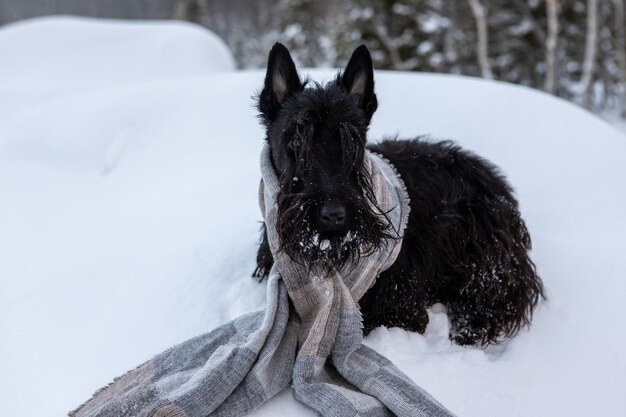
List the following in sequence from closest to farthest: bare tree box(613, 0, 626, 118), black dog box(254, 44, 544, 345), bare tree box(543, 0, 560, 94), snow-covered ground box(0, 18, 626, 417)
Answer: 1. black dog box(254, 44, 544, 345)
2. snow-covered ground box(0, 18, 626, 417)
3. bare tree box(543, 0, 560, 94)
4. bare tree box(613, 0, 626, 118)

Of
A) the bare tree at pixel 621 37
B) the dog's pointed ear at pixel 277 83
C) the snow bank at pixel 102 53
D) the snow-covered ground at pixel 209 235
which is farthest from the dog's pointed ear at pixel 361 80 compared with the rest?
the bare tree at pixel 621 37

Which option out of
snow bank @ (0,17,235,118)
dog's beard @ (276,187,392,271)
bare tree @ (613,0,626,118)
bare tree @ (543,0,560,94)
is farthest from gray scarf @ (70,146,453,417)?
bare tree @ (613,0,626,118)

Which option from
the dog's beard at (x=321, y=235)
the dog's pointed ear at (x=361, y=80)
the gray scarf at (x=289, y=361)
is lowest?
the gray scarf at (x=289, y=361)

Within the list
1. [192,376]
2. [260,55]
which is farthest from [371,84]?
[260,55]

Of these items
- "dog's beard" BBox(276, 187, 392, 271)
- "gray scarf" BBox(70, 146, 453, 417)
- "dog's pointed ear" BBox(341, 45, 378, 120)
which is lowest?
"gray scarf" BBox(70, 146, 453, 417)

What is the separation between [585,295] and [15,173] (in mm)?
5338

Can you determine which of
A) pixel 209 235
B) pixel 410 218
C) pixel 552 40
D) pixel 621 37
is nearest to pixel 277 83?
pixel 410 218

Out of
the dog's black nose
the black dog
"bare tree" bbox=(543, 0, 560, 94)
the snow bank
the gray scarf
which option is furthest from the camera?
the snow bank

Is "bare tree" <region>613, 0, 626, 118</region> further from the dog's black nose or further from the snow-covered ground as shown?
the dog's black nose

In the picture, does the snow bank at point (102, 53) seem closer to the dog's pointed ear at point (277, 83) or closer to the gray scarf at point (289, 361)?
the dog's pointed ear at point (277, 83)

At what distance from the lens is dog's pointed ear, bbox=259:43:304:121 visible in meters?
2.75

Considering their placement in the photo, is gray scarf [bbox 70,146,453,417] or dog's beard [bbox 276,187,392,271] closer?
gray scarf [bbox 70,146,453,417]

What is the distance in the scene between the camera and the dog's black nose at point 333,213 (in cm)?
239

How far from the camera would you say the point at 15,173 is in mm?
5387
